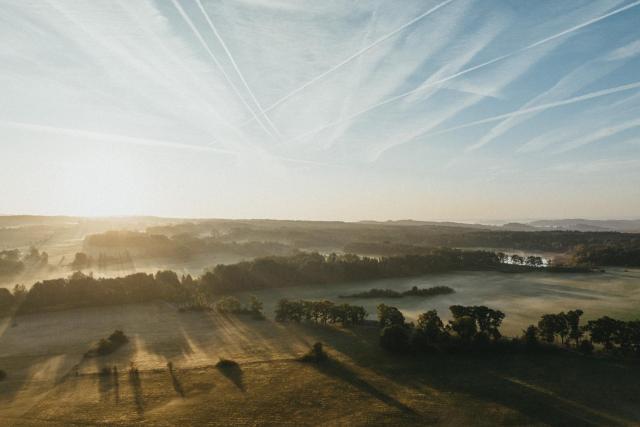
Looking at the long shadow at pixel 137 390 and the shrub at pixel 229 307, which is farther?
the shrub at pixel 229 307

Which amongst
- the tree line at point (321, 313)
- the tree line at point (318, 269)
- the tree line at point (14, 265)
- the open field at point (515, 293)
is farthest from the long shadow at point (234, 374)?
the tree line at point (14, 265)

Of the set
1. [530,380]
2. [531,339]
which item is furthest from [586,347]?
[530,380]

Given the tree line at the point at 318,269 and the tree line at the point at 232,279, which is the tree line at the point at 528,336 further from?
the tree line at the point at 318,269

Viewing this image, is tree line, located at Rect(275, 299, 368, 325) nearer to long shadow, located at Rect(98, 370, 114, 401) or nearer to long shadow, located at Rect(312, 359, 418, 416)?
long shadow, located at Rect(312, 359, 418, 416)

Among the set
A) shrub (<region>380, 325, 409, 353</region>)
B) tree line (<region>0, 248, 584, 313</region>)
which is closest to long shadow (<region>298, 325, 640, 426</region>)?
shrub (<region>380, 325, 409, 353</region>)

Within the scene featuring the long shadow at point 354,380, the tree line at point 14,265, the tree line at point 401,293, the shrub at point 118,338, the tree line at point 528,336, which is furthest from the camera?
the tree line at point 14,265

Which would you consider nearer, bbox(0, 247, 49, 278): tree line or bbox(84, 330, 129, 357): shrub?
bbox(84, 330, 129, 357): shrub
